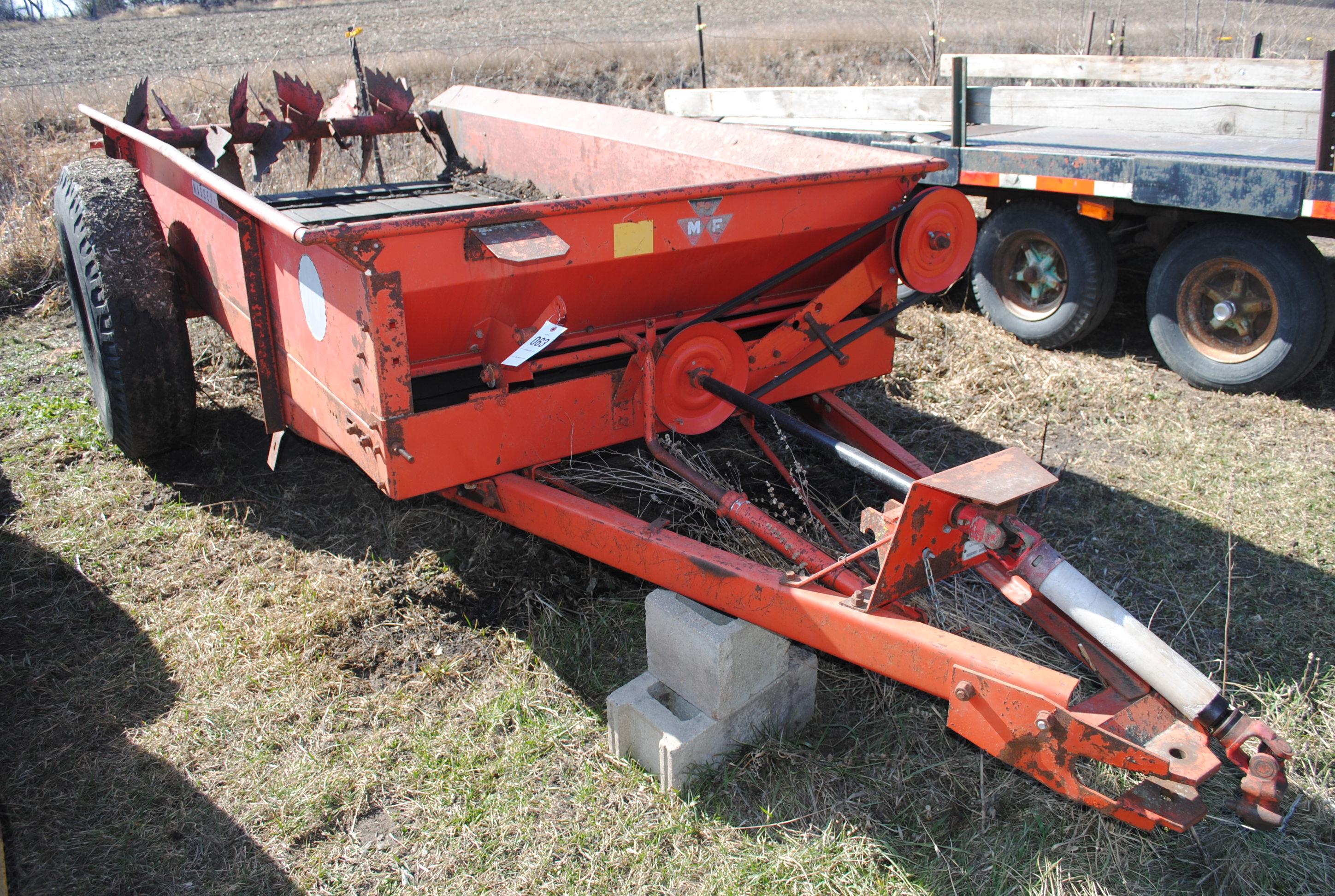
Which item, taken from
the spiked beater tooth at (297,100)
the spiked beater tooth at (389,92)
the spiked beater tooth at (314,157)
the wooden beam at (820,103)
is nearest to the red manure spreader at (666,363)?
the spiked beater tooth at (297,100)

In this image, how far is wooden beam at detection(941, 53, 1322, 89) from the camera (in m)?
5.32

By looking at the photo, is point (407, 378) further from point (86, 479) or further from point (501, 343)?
point (86, 479)

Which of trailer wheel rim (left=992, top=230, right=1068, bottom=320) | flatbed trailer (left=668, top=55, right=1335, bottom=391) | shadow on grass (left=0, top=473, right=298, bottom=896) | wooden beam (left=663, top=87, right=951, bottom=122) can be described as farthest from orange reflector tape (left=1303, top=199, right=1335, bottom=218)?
shadow on grass (left=0, top=473, right=298, bottom=896)

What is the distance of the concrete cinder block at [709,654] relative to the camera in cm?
246

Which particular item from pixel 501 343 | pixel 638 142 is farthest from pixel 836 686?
pixel 638 142

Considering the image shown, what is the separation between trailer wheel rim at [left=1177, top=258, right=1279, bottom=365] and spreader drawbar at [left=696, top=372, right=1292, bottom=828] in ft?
10.2

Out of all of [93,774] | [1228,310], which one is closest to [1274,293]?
[1228,310]

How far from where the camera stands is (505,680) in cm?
293

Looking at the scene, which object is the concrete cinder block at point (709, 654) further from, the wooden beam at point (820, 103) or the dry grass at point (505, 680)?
the wooden beam at point (820, 103)

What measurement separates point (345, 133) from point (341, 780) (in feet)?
10.7

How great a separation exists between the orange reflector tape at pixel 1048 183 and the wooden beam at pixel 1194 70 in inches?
26.9

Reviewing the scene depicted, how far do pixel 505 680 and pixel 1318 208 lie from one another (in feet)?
12.4

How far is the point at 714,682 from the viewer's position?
2.47 meters

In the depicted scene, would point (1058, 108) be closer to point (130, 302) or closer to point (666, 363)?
point (666, 363)
